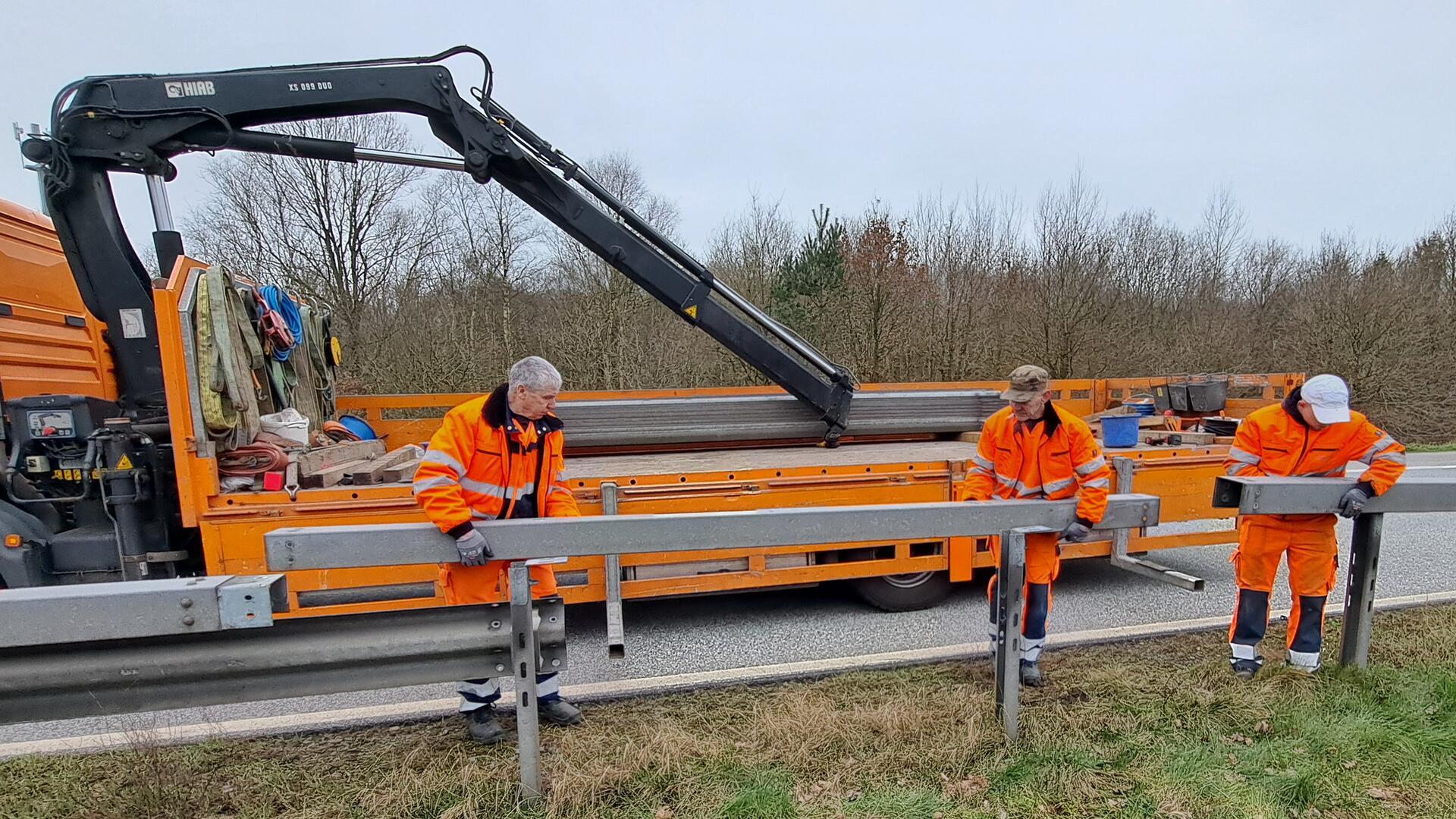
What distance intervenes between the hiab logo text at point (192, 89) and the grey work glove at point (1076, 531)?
5.50 m

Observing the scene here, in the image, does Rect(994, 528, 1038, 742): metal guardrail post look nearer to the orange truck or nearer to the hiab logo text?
the orange truck

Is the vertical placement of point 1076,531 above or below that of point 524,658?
above

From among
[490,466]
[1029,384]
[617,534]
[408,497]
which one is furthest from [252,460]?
[1029,384]

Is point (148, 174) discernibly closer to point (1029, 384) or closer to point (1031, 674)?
point (1029, 384)

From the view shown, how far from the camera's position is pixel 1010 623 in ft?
8.72

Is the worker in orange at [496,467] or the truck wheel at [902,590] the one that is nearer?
the worker in orange at [496,467]

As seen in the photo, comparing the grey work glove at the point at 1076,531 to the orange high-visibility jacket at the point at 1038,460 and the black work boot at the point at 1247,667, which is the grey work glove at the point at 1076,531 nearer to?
the orange high-visibility jacket at the point at 1038,460

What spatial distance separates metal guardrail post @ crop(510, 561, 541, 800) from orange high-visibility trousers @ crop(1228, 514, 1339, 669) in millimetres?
3556

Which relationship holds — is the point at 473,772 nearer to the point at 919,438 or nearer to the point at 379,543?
the point at 379,543

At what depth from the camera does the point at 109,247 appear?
397cm

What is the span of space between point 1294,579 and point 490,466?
13.5ft

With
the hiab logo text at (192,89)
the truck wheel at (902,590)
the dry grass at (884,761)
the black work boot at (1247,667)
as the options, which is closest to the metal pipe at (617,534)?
the dry grass at (884,761)

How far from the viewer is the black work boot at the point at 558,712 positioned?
3055mm

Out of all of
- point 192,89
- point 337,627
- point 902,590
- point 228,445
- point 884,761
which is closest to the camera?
point 337,627
